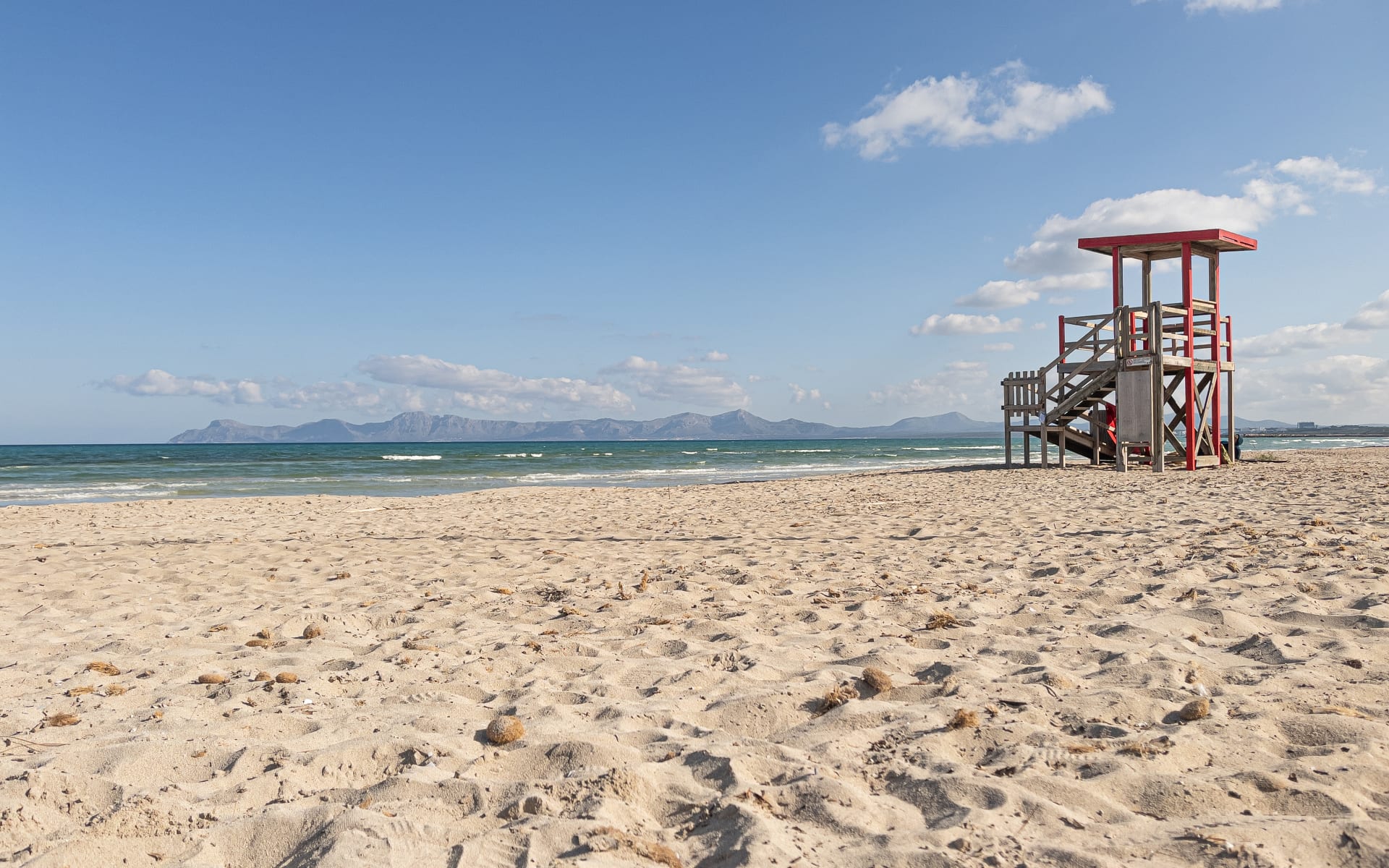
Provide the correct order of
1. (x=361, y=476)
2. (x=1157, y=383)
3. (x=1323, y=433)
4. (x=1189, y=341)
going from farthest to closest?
(x=1323, y=433), (x=361, y=476), (x=1189, y=341), (x=1157, y=383)

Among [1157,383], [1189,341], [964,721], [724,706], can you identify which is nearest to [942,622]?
[964,721]

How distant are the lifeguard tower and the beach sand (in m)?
9.55

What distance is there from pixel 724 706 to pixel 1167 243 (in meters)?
17.0

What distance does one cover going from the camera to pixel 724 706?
3189 millimetres

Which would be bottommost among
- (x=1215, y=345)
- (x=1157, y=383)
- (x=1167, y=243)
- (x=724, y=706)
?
(x=724, y=706)

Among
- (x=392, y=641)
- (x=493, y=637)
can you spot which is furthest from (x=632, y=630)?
(x=392, y=641)

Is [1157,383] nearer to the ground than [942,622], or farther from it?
farther from it

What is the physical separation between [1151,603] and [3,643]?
638cm

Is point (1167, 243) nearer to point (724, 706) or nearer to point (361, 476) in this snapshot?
point (724, 706)

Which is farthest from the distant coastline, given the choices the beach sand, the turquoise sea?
the beach sand

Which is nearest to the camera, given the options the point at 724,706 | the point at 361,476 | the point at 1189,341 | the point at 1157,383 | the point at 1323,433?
the point at 724,706

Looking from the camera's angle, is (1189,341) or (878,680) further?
(1189,341)

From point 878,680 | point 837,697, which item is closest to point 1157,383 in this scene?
point 878,680

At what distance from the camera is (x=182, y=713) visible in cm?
324
